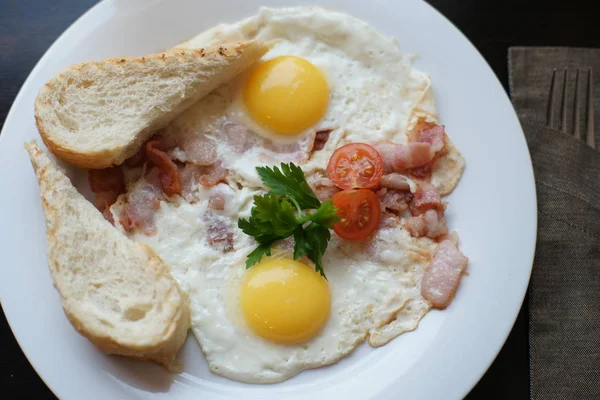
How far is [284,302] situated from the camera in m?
3.07

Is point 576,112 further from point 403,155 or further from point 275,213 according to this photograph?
point 275,213

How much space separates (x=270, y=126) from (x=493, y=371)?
2.02 metres

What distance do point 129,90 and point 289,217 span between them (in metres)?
1.21

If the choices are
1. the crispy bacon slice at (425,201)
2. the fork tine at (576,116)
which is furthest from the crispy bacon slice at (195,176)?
the fork tine at (576,116)

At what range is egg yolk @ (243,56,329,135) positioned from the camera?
3.43 m

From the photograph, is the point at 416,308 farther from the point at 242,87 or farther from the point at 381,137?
the point at 242,87

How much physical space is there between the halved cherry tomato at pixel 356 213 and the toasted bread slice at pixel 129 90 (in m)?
1.04

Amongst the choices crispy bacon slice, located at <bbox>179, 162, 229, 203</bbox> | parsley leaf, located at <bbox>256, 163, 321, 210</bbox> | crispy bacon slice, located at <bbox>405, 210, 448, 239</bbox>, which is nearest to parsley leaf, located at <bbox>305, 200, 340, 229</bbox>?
parsley leaf, located at <bbox>256, 163, 321, 210</bbox>

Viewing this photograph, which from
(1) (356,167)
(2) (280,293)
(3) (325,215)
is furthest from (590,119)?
(2) (280,293)

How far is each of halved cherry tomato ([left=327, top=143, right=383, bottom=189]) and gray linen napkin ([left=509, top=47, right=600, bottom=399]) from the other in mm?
1196

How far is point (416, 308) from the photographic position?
10.6ft

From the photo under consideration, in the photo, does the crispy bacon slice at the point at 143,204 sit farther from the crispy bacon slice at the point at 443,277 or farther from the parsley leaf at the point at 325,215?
the crispy bacon slice at the point at 443,277

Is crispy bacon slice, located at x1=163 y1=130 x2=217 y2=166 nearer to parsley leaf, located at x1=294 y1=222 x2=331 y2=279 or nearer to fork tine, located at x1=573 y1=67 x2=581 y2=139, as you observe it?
parsley leaf, located at x1=294 y1=222 x2=331 y2=279

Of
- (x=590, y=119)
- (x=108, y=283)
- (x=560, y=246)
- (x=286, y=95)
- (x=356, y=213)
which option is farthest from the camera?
(x=590, y=119)
